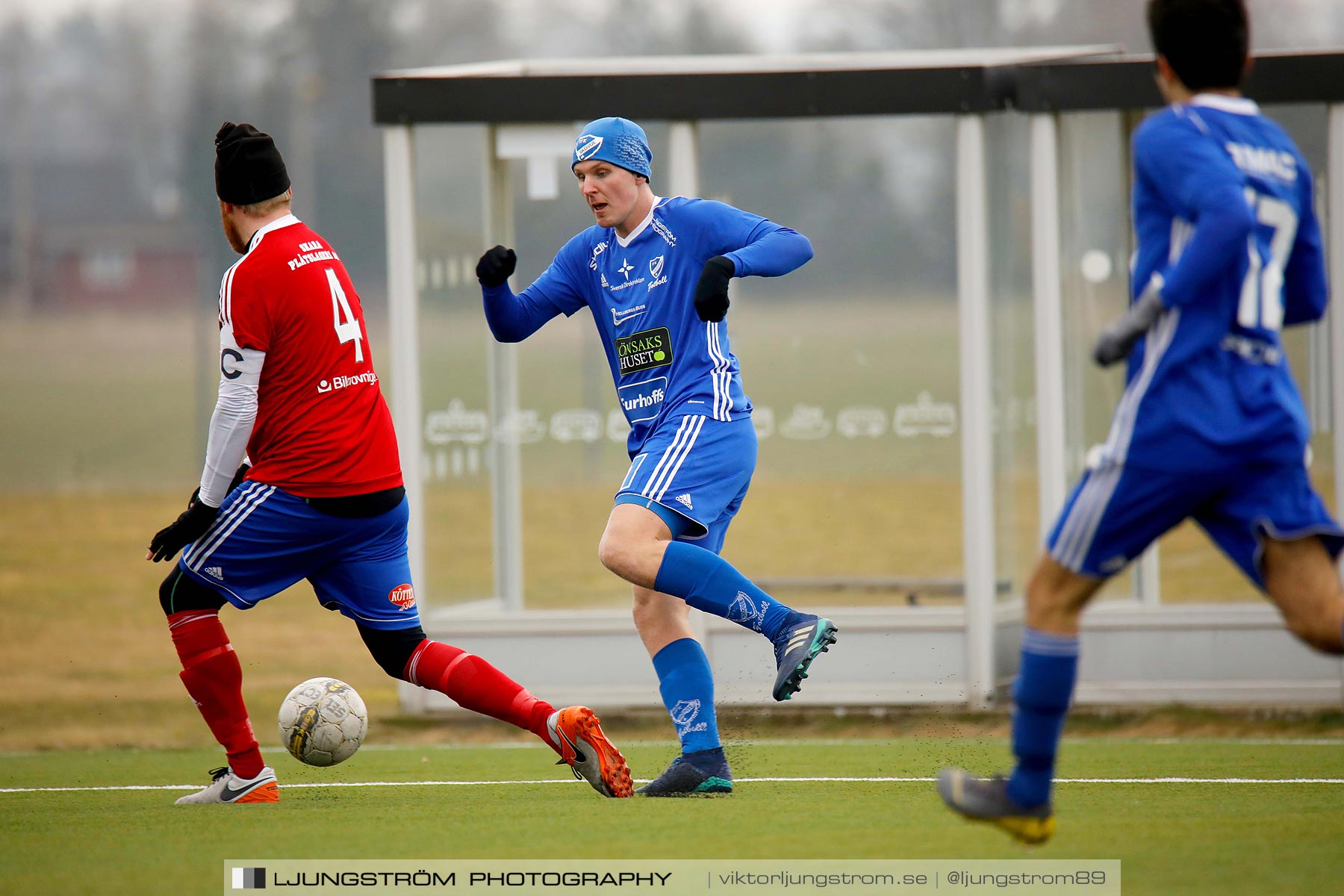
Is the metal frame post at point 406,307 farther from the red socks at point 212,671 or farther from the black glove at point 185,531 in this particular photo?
the black glove at point 185,531

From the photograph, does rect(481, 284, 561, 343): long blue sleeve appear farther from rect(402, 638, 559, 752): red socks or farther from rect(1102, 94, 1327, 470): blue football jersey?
rect(1102, 94, 1327, 470): blue football jersey

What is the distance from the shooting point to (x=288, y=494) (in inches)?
206

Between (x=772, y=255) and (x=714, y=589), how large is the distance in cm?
103

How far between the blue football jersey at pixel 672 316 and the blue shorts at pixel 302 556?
87 centimetres

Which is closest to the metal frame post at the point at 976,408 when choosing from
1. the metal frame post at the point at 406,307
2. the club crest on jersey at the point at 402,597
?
the metal frame post at the point at 406,307

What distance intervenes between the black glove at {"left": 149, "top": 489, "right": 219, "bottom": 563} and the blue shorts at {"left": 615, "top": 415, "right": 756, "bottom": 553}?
1.25 metres

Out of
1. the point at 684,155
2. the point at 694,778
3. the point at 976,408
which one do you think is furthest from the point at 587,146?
the point at 976,408

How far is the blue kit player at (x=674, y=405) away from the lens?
5062mm

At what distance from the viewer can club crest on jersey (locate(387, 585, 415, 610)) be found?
17.8 ft

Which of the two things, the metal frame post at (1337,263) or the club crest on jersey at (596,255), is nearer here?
the club crest on jersey at (596,255)

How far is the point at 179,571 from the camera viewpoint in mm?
5297

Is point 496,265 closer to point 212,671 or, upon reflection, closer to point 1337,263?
point 212,671

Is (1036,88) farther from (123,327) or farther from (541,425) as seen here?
(123,327)

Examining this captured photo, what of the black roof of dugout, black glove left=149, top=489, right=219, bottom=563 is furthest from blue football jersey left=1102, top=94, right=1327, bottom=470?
the black roof of dugout
